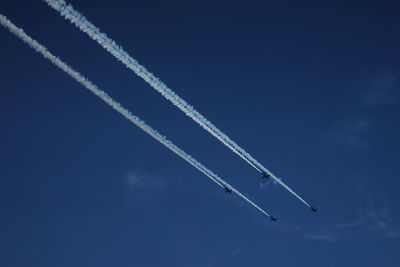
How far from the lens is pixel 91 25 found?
86.3 feet

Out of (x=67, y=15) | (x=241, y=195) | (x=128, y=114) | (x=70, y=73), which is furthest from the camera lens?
(x=241, y=195)

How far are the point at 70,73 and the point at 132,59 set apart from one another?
4.35 meters

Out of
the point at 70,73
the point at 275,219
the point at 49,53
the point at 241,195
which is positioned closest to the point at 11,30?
the point at 49,53

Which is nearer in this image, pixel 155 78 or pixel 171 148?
pixel 155 78

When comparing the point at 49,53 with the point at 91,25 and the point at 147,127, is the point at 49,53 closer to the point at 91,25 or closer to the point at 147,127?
the point at 91,25

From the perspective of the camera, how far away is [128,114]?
33.6 metres

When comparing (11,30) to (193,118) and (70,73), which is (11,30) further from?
(193,118)

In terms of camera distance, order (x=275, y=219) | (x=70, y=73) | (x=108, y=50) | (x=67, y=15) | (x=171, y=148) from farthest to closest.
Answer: (x=275, y=219) → (x=171, y=148) → (x=70, y=73) → (x=108, y=50) → (x=67, y=15)

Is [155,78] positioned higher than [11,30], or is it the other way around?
[155,78]

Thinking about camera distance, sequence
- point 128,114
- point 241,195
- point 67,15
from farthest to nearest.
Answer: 1. point 241,195
2. point 128,114
3. point 67,15

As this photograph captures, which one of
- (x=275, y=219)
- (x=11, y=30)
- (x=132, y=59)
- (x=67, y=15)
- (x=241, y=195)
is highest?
(x=275, y=219)

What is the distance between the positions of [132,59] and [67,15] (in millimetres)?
5795

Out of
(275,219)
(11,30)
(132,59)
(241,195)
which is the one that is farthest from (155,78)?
(275,219)

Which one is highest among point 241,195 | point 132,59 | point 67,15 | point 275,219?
point 275,219
